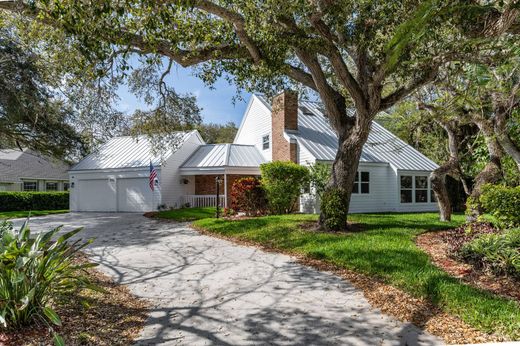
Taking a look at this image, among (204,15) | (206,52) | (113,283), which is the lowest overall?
(113,283)

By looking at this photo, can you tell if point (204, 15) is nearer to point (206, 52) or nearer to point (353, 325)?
point (206, 52)

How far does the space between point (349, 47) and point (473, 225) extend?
240 inches

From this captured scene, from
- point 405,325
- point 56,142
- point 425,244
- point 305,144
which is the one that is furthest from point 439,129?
point 56,142

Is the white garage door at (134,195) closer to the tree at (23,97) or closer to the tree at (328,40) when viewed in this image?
the tree at (23,97)

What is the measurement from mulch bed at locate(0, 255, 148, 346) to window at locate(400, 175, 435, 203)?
17341 millimetres

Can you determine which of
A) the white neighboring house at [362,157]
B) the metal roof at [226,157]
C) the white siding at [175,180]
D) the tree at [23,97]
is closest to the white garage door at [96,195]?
the white siding at [175,180]

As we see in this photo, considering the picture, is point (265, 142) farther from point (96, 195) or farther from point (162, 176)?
point (96, 195)

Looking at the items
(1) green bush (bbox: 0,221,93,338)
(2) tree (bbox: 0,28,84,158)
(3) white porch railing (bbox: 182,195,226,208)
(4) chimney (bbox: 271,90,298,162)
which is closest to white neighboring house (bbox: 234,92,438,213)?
(4) chimney (bbox: 271,90,298,162)

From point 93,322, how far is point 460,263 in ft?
21.2

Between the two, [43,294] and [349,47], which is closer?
[43,294]

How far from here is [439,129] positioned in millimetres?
20891

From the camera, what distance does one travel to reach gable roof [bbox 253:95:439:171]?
59.2ft

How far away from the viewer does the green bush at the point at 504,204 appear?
8672 mm

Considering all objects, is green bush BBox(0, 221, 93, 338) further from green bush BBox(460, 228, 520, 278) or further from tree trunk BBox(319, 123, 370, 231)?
tree trunk BBox(319, 123, 370, 231)
